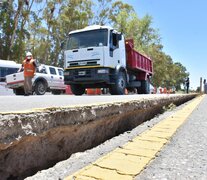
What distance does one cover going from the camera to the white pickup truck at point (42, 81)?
1573 cm

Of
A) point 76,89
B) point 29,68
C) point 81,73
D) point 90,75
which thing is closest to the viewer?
point 29,68

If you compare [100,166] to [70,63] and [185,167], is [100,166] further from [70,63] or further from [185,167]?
[70,63]

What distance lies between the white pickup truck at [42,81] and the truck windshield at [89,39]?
434cm

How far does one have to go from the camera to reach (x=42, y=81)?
17078mm

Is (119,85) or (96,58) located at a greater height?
(96,58)

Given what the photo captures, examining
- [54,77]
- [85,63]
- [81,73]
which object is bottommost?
[81,73]

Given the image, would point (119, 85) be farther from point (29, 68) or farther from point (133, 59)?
point (29, 68)

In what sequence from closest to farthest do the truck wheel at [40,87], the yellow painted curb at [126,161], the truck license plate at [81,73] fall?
the yellow painted curb at [126,161], the truck license plate at [81,73], the truck wheel at [40,87]

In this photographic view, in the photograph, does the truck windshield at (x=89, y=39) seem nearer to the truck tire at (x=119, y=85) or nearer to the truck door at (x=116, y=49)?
the truck door at (x=116, y=49)

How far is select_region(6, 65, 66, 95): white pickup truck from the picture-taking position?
51.6 feet

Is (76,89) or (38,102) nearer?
(38,102)

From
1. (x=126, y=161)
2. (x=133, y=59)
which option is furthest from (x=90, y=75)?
(x=126, y=161)

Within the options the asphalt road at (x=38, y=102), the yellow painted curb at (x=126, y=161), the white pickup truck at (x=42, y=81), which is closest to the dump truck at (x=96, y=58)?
the white pickup truck at (x=42, y=81)

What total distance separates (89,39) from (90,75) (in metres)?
1.51
